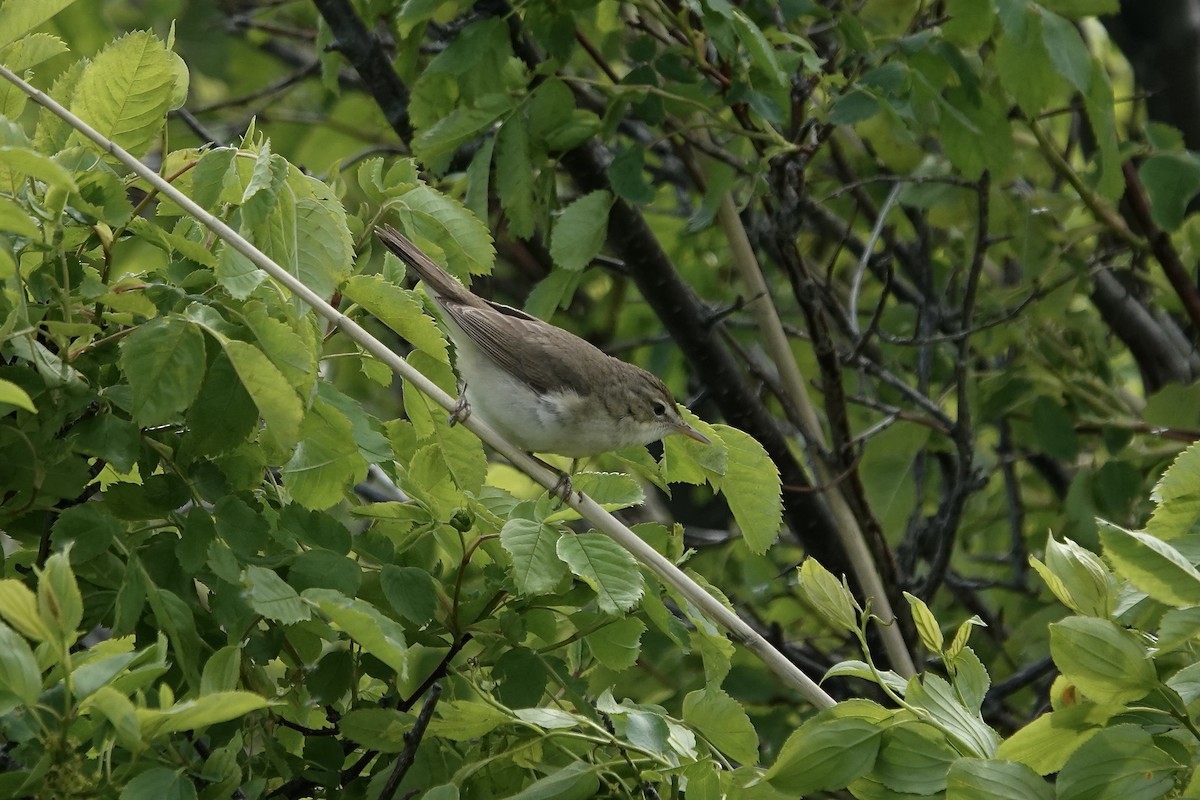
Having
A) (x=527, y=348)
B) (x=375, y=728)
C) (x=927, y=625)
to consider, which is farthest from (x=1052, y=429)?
(x=375, y=728)

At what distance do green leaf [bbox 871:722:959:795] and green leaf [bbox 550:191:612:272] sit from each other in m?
1.87

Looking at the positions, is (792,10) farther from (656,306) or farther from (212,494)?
(212,494)

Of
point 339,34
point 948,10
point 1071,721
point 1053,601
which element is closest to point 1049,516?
point 1053,601

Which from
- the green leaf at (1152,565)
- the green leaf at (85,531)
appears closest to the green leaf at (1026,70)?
the green leaf at (1152,565)

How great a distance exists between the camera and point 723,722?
193 cm

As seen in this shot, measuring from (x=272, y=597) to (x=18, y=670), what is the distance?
327mm

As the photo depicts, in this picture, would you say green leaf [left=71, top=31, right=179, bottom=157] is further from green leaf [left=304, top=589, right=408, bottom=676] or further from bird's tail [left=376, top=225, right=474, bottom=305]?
green leaf [left=304, top=589, right=408, bottom=676]

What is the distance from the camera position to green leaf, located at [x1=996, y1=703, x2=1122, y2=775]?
5.39 ft

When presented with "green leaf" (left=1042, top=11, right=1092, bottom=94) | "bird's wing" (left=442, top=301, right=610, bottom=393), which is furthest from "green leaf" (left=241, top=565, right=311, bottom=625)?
"green leaf" (left=1042, top=11, right=1092, bottom=94)

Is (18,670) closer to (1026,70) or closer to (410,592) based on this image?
(410,592)

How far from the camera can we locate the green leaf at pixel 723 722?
192cm

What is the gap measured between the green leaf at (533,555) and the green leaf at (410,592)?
0.12 meters

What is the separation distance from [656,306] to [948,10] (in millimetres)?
1289

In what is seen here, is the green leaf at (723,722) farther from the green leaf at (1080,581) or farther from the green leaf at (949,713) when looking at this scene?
the green leaf at (1080,581)
